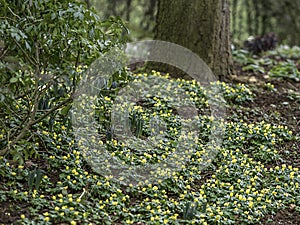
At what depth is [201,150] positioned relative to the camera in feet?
15.8

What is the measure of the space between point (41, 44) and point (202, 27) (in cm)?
295

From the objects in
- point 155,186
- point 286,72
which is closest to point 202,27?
point 286,72

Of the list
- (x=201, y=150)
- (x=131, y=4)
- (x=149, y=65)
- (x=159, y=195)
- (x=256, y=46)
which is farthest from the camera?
(x=131, y=4)

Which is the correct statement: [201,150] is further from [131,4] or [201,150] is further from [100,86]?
[131,4]

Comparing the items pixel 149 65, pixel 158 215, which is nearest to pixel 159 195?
pixel 158 215

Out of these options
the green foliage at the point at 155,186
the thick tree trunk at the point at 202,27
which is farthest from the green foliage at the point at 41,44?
the thick tree trunk at the point at 202,27

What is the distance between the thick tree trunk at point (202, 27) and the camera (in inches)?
247

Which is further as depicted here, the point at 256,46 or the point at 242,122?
the point at 256,46

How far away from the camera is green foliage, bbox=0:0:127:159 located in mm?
3533

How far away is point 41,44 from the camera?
12.4 ft

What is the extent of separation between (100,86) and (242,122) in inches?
86.7

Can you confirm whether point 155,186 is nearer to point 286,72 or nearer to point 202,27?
point 202,27

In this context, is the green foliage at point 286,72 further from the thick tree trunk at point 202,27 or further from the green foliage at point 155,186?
the green foliage at point 155,186

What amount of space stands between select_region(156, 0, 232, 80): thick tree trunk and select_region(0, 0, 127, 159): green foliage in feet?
7.93
